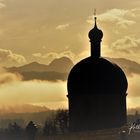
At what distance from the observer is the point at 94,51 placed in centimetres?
9038

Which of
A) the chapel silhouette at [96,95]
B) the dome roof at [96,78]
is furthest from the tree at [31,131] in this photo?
the dome roof at [96,78]

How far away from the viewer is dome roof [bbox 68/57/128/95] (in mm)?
87375

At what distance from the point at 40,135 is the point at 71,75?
Result: 7051mm

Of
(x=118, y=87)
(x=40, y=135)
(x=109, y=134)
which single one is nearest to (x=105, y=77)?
(x=118, y=87)

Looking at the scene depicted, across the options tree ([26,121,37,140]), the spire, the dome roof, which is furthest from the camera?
the spire

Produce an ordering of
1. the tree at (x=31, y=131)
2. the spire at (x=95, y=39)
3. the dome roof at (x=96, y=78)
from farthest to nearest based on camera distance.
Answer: the spire at (x=95, y=39) → the dome roof at (x=96, y=78) → the tree at (x=31, y=131)

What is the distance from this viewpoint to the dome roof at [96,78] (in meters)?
87.4

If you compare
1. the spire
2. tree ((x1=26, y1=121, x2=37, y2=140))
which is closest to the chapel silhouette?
the spire

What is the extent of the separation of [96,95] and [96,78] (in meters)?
1.52

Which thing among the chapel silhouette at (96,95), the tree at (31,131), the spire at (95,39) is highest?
the spire at (95,39)

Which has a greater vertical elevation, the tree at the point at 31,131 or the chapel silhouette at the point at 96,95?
the chapel silhouette at the point at 96,95

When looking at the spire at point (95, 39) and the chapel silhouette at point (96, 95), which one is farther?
the spire at point (95, 39)

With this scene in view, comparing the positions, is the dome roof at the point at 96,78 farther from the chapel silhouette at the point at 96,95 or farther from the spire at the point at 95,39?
the spire at the point at 95,39

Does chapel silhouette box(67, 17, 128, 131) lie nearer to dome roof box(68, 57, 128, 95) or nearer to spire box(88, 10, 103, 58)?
dome roof box(68, 57, 128, 95)
